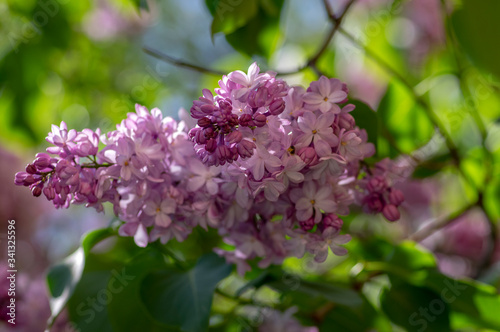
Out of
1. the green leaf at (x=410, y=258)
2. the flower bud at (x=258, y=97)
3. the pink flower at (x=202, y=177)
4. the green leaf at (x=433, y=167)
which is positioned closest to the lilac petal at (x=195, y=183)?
the pink flower at (x=202, y=177)

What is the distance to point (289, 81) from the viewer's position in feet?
3.40

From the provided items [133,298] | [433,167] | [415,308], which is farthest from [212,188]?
[433,167]

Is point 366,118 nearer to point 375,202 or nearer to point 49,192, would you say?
point 375,202

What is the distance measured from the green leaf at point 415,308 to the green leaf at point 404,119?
0.22 meters

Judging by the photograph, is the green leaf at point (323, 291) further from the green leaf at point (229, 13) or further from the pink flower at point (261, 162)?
the green leaf at point (229, 13)

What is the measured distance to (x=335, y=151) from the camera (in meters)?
0.48

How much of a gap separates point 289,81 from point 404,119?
11.1 inches

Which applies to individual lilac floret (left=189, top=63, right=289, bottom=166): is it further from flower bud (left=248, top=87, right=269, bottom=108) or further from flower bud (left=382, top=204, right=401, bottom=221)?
flower bud (left=382, top=204, right=401, bottom=221)

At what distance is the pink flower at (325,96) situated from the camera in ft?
1.56

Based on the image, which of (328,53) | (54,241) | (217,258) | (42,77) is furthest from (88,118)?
(217,258)

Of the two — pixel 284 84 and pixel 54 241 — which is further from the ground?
pixel 284 84

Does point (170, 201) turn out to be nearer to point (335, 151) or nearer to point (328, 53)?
point (335, 151)

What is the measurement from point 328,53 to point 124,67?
792 mm

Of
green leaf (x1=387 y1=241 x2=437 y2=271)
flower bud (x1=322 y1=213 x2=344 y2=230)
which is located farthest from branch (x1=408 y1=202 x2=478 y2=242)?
flower bud (x1=322 y1=213 x2=344 y2=230)
